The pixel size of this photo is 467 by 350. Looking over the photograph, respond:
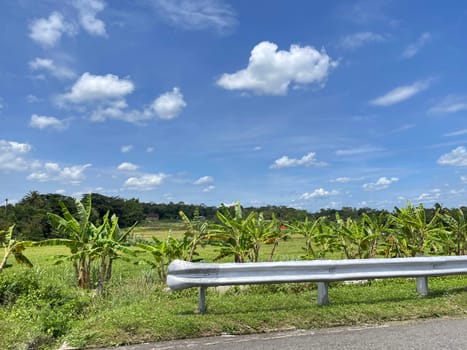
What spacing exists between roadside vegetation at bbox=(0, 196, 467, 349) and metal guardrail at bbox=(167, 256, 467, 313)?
0.35 meters

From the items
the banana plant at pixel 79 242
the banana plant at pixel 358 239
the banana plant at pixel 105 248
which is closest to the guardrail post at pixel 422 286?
the banana plant at pixel 358 239

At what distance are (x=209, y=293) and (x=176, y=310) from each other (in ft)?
4.78

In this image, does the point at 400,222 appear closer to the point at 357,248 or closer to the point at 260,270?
the point at 357,248

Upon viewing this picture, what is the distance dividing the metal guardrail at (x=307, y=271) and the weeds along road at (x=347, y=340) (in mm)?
991

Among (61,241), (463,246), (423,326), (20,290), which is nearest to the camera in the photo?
(423,326)

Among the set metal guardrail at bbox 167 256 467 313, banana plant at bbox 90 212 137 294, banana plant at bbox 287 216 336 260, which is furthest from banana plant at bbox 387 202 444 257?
banana plant at bbox 90 212 137 294

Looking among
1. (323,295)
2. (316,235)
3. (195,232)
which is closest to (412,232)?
(316,235)

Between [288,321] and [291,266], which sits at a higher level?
[291,266]

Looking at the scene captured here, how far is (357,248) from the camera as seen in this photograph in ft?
38.5

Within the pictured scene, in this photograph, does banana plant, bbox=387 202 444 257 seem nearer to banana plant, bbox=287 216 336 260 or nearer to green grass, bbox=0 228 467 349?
banana plant, bbox=287 216 336 260

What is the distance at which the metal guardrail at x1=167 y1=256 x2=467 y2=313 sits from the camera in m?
5.63

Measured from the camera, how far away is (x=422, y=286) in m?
6.79

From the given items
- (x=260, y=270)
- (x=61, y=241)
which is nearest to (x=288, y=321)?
(x=260, y=270)

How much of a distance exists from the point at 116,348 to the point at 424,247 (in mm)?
9121
